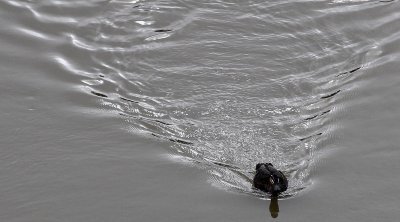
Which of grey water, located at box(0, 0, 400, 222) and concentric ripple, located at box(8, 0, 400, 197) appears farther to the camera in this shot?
concentric ripple, located at box(8, 0, 400, 197)

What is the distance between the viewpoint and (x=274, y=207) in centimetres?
1038

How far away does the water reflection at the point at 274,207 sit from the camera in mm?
10266

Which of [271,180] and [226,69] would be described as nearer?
[271,180]

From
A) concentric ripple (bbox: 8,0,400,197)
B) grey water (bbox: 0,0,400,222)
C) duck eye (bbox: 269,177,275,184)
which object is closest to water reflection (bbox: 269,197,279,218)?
grey water (bbox: 0,0,400,222)

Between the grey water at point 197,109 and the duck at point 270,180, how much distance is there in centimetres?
20

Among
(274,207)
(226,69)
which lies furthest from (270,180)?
(226,69)

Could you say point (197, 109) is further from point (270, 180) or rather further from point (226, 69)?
point (270, 180)

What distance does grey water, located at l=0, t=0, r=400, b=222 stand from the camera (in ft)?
34.3

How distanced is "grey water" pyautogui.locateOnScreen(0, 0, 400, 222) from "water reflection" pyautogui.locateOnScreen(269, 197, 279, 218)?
0.01 meters

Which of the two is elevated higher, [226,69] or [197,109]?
[226,69]

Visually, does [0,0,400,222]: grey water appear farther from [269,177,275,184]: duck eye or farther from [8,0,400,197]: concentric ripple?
[269,177,275,184]: duck eye

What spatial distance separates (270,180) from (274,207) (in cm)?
38

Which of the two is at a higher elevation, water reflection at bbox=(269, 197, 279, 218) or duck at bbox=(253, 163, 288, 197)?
duck at bbox=(253, 163, 288, 197)

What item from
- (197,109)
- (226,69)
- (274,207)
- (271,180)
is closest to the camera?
(271,180)
